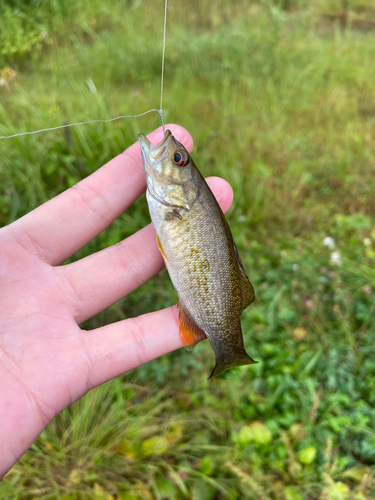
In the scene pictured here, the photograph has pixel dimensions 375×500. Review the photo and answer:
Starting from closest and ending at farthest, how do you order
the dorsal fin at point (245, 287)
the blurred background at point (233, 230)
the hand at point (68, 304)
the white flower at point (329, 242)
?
the hand at point (68, 304), the dorsal fin at point (245, 287), the blurred background at point (233, 230), the white flower at point (329, 242)

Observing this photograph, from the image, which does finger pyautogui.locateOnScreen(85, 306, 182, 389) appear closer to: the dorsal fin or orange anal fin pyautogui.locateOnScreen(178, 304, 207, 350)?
orange anal fin pyautogui.locateOnScreen(178, 304, 207, 350)

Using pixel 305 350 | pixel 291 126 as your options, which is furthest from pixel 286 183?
pixel 305 350

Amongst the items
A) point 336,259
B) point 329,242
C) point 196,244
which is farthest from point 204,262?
point 329,242

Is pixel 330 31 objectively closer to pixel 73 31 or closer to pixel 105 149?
pixel 73 31

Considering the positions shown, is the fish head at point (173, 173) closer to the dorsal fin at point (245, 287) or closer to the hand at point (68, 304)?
the hand at point (68, 304)

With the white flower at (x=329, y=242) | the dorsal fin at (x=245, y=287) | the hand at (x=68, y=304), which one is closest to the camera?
the hand at (x=68, y=304)

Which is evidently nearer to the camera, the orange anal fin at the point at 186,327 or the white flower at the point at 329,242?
the orange anal fin at the point at 186,327

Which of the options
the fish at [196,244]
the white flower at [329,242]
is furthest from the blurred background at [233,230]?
the fish at [196,244]

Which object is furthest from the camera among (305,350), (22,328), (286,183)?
(286,183)
